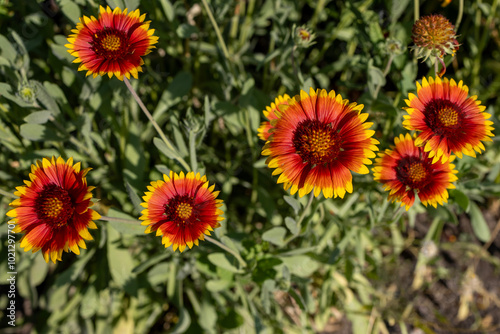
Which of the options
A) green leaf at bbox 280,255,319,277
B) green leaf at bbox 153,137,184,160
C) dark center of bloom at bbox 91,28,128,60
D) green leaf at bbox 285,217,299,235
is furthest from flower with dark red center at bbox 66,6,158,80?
green leaf at bbox 280,255,319,277

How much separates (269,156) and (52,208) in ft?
2.22

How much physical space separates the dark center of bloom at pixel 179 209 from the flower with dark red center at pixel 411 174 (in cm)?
62

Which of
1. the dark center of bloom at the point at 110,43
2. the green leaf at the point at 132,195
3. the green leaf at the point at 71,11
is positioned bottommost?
the green leaf at the point at 132,195

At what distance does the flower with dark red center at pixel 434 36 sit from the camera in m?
1.22

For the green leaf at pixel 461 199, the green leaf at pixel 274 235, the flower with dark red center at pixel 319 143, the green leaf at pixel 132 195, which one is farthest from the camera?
the green leaf at pixel 274 235

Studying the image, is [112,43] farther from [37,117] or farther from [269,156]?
[269,156]

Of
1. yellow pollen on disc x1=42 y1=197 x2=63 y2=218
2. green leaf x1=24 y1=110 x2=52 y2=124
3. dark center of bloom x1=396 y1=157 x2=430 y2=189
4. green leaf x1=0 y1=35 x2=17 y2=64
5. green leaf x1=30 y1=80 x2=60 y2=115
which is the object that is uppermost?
green leaf x1=0 y1=35 x2=17 y2=64

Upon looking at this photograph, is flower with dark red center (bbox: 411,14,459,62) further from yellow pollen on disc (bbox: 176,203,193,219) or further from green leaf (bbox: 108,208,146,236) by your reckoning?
green leaf (bbox: 108,208,146,236)

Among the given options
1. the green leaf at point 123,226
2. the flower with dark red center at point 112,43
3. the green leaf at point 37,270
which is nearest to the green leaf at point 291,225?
the green leaf at point 123,226

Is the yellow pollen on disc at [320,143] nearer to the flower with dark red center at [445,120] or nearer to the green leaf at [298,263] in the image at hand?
the flower with dark red center at [445,120]

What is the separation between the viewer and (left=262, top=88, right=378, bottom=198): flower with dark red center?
1074mm

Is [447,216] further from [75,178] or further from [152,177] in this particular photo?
[75,178]

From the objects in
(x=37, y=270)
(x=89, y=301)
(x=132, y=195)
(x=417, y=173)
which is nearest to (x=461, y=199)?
(x=417, y=173)

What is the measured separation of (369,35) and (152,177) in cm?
112
